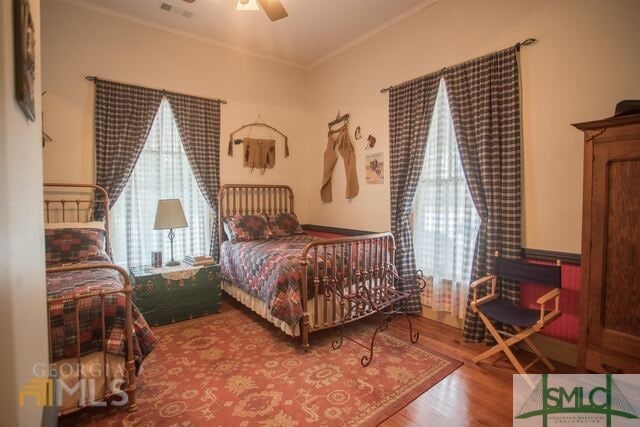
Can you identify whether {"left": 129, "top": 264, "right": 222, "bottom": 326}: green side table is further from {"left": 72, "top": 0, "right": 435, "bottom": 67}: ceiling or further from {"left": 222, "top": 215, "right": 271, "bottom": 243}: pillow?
{"left": 72, "top": 0, "right": 435, "bottom": 67}: ceiling

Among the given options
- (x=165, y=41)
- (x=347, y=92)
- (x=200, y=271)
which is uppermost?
(x=165, y=41)

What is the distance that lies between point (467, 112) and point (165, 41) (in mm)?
3252

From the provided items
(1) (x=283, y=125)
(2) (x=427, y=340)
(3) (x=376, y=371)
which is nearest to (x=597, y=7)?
(2) (x=427, y=340)

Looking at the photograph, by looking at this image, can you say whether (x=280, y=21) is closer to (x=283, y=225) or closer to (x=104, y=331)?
(x=283, y=225)

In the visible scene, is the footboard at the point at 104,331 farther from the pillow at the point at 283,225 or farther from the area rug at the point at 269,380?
the pillow at the point at 283,225

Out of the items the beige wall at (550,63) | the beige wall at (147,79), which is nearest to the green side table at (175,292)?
the beige wall at (147,79)

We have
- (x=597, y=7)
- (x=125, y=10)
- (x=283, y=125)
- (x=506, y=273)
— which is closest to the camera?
(x=597, y=7)

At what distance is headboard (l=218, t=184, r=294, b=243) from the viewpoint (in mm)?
3973

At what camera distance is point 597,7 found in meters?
2.14

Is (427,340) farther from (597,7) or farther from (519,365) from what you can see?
(597,7)

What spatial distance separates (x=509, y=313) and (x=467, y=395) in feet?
2.21

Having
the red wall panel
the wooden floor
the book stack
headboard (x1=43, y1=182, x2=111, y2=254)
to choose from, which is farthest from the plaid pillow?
the red wall panel

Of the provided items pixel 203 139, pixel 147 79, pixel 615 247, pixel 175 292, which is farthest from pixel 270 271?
pixel 147 79

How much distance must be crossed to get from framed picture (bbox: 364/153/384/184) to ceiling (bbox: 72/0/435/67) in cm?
142
